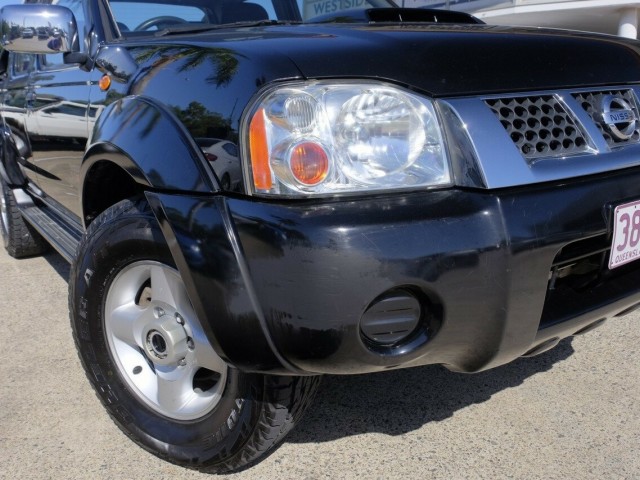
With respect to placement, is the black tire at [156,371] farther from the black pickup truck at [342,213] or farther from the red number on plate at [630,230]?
the red number on plate at [630,230]

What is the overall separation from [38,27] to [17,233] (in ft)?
7.67

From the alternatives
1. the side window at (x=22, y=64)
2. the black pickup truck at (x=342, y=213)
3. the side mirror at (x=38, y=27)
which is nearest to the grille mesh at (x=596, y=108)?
the black pickup truck at (x=342, y=213)

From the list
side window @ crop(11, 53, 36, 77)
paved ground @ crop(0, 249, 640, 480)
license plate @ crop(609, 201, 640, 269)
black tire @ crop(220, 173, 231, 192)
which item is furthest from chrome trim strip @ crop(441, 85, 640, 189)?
side window @ crop(11, 53, 36, 77)

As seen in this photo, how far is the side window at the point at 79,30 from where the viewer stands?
2.71 metres

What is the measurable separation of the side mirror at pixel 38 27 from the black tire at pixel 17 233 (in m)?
2.09

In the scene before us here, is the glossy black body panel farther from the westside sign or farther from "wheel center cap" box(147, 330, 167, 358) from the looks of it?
the westside sign

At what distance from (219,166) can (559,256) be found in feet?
2.97

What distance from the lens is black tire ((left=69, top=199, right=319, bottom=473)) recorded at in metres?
1.87

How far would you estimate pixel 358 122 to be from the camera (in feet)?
5.15

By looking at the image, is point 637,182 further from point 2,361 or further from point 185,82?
point 2,361

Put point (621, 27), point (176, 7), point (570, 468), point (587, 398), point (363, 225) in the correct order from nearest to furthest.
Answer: point (363, 225)
point (570, 468)
point (587, 398)
point (176, 7)
point (621, 27)

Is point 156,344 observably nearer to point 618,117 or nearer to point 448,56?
point 448,56

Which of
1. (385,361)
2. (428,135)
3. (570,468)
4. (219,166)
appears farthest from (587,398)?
(219,166)

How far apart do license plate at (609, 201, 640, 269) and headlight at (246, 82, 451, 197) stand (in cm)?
52
